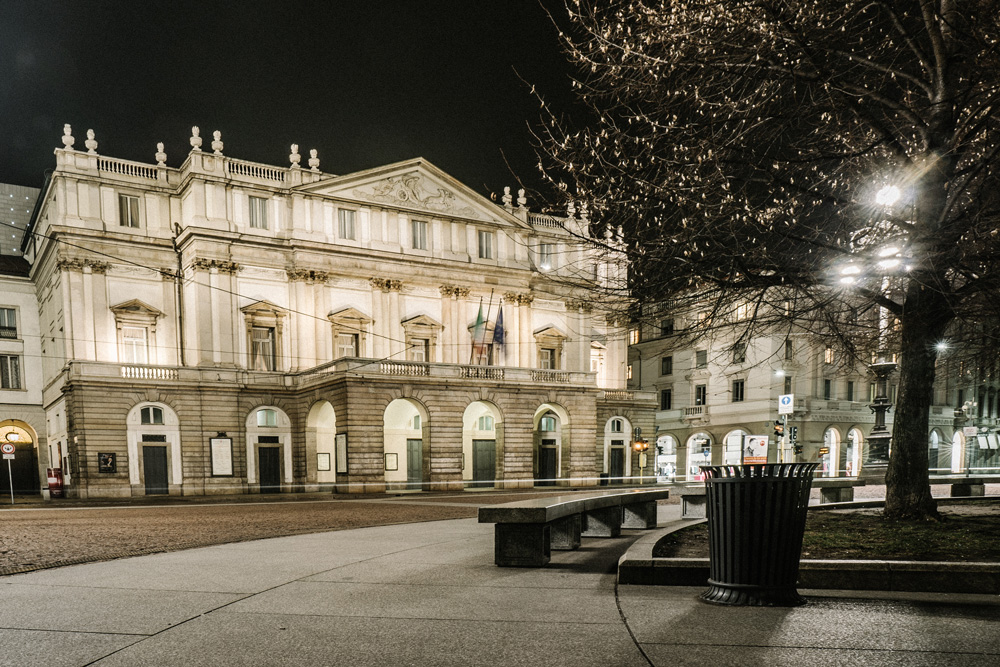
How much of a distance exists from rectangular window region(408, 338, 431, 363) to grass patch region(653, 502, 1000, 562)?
1225 inches

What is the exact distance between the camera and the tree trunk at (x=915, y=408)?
898cm

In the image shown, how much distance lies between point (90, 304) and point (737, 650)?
121 feet

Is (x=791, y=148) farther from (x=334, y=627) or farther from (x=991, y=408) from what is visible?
(x=991, y=408)

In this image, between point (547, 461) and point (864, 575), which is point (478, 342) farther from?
point (864, 575)

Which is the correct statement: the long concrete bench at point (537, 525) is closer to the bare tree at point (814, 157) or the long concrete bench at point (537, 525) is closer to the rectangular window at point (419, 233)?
the bare tree at point (814, 157)

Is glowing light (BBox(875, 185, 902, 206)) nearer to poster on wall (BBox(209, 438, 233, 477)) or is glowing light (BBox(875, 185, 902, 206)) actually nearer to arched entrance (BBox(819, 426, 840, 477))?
poster on wall (BBox(209, 438, 233, 477))

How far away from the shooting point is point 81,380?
102 ft

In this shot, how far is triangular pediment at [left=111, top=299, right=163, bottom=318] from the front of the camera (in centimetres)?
Result: 3425

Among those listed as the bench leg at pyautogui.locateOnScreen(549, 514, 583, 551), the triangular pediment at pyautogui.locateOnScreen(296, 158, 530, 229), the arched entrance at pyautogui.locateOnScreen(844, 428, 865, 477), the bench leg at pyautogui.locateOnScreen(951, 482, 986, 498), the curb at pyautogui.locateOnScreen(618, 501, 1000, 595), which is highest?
the triangular pediment at pyautogui.locateOnScreen(296, 158, 530, 229)

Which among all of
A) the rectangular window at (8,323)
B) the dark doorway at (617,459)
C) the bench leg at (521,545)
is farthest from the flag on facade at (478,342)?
the bench leg at (521,545)

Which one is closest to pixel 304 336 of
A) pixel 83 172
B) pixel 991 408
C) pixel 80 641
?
pixel 83 172

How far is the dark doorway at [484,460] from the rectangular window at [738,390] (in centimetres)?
1835

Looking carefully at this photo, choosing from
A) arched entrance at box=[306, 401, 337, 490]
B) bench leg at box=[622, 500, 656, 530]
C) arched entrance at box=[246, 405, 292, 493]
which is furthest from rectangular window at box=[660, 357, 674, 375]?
bench leg at box=[622, 500, 656, 530]

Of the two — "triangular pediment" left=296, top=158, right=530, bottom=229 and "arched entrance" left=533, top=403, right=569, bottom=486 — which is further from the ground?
"triangular pediment" left=296, top=158, right=530, bottom=229
